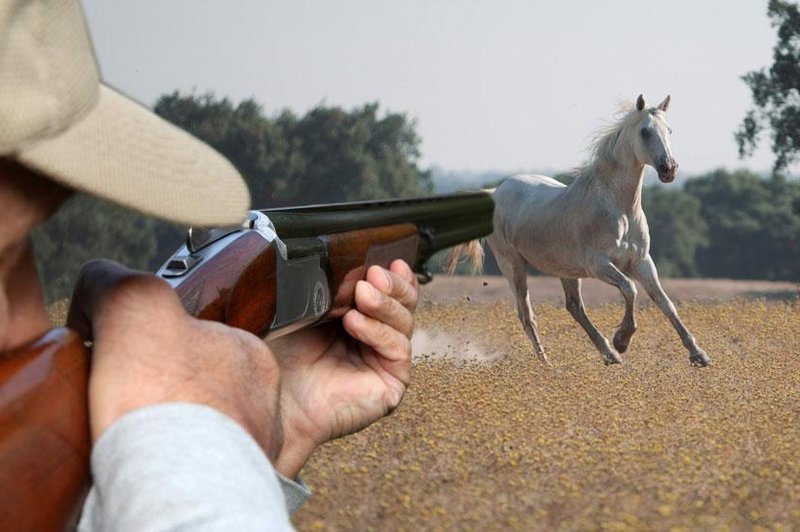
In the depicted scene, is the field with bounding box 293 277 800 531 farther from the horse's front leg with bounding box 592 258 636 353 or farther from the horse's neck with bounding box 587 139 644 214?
the horse's neck with bounding box 587 139 644 214

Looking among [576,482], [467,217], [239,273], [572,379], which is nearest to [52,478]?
[239,273]

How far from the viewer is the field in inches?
181

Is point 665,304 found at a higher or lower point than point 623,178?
lower

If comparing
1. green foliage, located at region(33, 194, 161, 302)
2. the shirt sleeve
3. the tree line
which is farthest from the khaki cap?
green foliage, located at region(33, 194, 161, 302)

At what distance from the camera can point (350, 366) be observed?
2391 mm

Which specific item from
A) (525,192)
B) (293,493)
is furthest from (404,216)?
(525,192)

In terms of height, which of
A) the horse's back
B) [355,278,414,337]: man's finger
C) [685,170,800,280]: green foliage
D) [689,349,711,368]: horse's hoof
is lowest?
[685,170,800,280]: green foliage

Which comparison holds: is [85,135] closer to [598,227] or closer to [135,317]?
[135,317]

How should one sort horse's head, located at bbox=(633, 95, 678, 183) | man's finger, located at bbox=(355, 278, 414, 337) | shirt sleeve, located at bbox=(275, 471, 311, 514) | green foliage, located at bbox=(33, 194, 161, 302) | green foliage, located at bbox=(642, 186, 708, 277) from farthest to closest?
green foliage, located at bbox=(642, 186, 708, 277)
green foliage, located at bbox=(33, 194, 161, 302)
horse's head, located at bbox=(633, 95, 678, 183)
man's finger, located at bbox=(355, 278, 414, 337)
shirt sleeve, located at bbox=(275, 471, 311, 514)

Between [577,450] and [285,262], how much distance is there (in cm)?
354

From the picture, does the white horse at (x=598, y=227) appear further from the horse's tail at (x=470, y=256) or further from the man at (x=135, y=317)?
the man at (x=135, y=317)

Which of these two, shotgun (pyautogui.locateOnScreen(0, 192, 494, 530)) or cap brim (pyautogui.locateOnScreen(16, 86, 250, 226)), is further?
shotgun (pyautogui.locateOnScreen(0, 192, 494, 530))

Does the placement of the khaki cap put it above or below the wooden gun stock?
above

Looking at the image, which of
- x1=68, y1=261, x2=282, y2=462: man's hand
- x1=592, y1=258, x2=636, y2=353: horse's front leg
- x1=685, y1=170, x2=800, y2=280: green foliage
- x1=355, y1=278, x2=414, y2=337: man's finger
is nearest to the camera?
x1=68, y1=261, x2=282, y2=462: man's hand
